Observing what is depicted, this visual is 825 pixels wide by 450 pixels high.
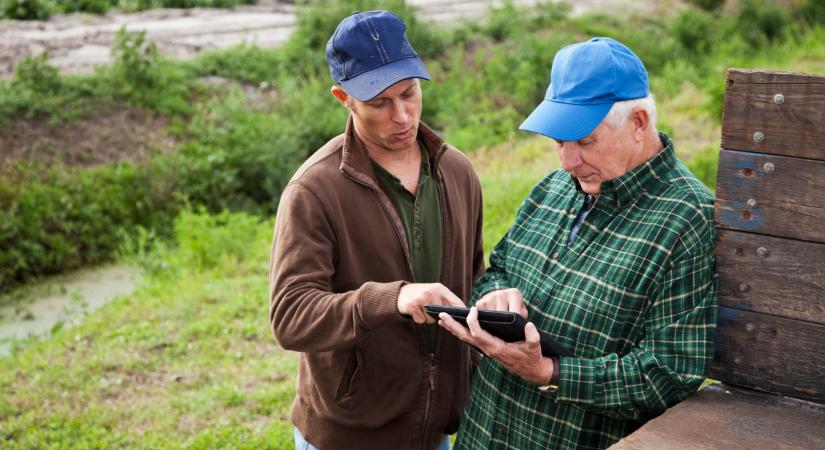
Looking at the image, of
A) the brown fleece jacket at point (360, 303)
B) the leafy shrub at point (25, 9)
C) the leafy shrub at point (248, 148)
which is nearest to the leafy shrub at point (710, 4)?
the leafy shrub at point (248, 148)

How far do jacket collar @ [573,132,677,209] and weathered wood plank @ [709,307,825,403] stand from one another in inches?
13.6

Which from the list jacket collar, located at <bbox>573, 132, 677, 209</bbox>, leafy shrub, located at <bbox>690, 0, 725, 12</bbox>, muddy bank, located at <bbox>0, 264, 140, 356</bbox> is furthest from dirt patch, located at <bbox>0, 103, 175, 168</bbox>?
leafy shrub, located at <bbox>690, 0, 725, 12</bbox>

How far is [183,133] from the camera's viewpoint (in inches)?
400

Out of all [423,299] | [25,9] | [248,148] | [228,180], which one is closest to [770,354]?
[423,299]

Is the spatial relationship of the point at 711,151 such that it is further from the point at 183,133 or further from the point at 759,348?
the point at 759,348

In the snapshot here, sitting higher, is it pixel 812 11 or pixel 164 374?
pixel 812 11

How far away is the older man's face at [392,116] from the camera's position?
2.65m

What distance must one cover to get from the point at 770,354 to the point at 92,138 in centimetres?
869

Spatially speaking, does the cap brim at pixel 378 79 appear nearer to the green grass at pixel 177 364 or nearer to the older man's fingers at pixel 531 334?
the older man's fingers at pixel 531 334

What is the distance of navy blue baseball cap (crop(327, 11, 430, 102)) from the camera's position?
2.61 metres

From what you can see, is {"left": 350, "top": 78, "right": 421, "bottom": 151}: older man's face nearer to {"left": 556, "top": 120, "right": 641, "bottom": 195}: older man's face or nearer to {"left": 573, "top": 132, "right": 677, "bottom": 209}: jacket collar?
{"left": 556, "top": 120, "right": 641, "bottom": 195}: older man's face

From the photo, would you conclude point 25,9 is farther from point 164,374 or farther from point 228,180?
point 164,374

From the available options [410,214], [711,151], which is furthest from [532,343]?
[711,151]

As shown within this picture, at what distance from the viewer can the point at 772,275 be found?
2205 millimetres
